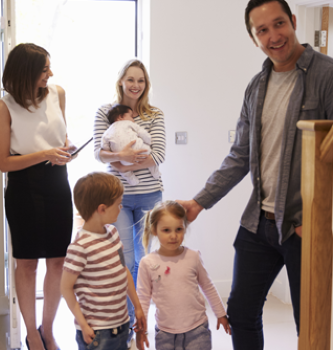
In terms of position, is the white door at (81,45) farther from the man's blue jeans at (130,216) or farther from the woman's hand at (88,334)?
the woman's hand at (88,334)

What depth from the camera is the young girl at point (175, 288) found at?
171cm

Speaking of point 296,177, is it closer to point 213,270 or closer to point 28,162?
point 28,162

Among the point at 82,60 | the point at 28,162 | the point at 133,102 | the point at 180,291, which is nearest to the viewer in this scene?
the point at 180,291

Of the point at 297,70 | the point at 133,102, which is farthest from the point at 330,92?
the point at 133,102

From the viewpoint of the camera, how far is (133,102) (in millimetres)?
2584

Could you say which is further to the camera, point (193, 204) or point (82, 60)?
point (82, 60)

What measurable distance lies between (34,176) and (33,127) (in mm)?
254

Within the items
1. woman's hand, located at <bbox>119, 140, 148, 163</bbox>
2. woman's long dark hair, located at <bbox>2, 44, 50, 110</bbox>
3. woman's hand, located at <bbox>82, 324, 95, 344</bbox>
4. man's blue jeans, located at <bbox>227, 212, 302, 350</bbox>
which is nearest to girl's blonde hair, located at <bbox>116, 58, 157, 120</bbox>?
woman's hand, located at <bbox>119, 140, 148, 163</bbox>

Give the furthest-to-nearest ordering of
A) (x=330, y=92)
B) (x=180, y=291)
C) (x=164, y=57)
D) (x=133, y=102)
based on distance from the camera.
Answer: (x=164, y=57), (x=133, y=102), (x=180, y=291), (x=330, y=92)

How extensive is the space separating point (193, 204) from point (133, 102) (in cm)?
101

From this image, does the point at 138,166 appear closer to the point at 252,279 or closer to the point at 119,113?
the point at 119,113

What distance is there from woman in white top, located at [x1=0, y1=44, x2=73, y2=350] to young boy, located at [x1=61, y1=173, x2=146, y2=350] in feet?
2.13

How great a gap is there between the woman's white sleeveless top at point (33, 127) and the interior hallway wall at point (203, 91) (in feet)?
3.52

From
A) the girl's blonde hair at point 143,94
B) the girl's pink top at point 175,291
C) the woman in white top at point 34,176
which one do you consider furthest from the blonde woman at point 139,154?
the girl's pink top at point 175,291
